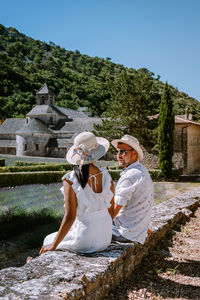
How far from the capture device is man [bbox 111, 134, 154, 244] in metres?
3.49

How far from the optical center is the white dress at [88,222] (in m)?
2.89

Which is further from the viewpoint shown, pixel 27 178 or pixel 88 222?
pixel 27 178

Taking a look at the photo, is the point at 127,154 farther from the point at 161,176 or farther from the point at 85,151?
the point at 161,176

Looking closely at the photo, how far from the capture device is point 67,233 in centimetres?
294

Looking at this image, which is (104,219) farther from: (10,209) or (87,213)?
(10,209)

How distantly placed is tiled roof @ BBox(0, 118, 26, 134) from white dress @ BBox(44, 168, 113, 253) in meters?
46.9

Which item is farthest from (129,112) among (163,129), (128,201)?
(128,201)

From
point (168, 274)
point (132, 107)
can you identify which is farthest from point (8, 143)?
point (168, 274)

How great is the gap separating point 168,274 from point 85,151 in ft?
5.88

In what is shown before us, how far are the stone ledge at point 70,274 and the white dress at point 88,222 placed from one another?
3.5 inches

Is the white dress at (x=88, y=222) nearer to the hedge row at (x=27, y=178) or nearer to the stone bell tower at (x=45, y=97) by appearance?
the hedge row at (x=27, y=178)

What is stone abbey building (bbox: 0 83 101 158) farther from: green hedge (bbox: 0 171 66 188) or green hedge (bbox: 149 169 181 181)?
green hedge (bbox: 0 171 66 188)

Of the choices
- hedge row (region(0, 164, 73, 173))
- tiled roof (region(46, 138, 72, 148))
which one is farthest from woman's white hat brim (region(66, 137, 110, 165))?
tiled roof (region(46, 138, 72, 148))

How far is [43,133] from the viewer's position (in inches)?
1698
